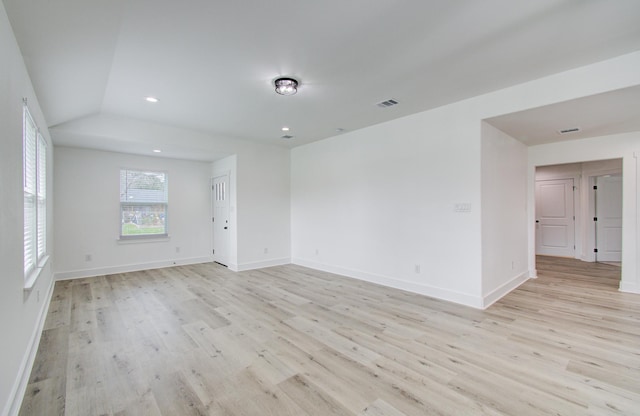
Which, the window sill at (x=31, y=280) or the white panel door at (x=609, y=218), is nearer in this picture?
the window sill at (x=31, y=280)

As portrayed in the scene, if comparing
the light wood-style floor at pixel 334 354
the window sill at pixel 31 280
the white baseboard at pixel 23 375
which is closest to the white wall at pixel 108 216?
the light wood-style floor at pixel 334 354

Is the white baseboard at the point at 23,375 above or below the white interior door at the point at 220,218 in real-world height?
below

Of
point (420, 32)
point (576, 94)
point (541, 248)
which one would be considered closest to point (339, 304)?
point (420, 32)

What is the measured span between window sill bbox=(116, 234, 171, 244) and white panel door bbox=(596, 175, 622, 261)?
980 cm

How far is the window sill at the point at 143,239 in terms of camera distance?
5750 millimetres

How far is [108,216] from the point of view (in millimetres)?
5594

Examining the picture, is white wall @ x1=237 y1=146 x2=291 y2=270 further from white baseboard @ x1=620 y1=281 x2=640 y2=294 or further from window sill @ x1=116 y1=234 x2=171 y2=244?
white baseboard @ x1=620 y1=281 x2=640 y2=294

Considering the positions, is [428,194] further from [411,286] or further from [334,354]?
[334,354]

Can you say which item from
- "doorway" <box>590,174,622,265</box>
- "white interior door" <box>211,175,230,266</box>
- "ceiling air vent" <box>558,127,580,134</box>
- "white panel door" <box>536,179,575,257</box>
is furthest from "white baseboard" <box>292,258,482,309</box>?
"white panel door" <box>536,179,575,257</box>

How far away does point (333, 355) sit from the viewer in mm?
2498

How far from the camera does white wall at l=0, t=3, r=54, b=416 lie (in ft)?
5.48

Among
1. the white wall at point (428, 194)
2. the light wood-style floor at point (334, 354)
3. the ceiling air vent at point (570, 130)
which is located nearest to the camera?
the light wood-style floor at point (334, 354)

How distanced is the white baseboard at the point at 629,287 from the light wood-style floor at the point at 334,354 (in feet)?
0.71

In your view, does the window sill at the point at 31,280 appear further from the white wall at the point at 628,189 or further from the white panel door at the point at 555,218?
the white panel door at the point at 555,218
